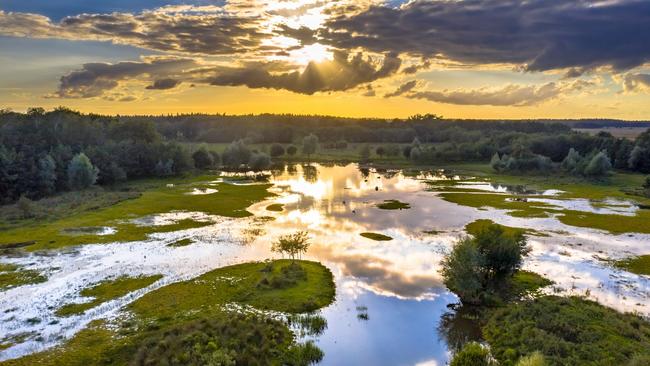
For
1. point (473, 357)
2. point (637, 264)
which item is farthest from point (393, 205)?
point (473, 357)

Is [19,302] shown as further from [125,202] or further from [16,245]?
[125,202]

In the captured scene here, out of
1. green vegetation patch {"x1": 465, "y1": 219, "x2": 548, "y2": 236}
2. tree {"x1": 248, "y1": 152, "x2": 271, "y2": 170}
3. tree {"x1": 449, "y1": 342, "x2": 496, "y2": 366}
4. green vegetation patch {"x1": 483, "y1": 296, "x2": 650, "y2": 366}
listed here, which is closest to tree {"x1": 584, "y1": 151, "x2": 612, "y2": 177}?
green vegetation patch {"x1": 465, "y1": 219, "x2": 548, "y2": 236}

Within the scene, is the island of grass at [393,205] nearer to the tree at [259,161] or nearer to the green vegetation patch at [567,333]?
the green vegetation patch at [567,333]

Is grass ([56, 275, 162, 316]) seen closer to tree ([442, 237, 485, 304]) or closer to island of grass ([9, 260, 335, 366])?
island of grass ([9, 260, 335, 366])

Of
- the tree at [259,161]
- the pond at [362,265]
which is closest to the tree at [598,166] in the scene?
the pond at [362,265]

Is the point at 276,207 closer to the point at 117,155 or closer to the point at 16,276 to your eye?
the point at 16,276
